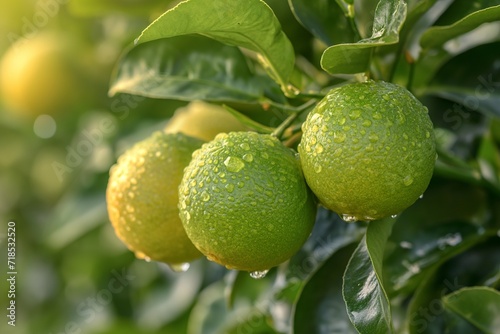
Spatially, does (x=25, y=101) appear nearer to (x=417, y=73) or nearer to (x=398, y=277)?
(x=417, y=73)

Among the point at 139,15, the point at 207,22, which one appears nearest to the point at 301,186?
the point at 207,22

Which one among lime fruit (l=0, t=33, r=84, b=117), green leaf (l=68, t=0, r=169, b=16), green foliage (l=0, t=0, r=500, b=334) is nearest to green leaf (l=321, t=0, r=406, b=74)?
green foliage (l=0, t=0, r=500, b=334)

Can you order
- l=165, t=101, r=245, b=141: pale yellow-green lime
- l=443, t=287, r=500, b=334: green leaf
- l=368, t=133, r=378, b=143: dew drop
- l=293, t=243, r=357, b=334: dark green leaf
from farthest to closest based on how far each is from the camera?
l=165, t=101, r=245, b=141: pale yellow-green lime, l=293, t=243, r=357, b=334: dark green leaf, l=443, t=287, r=500, b=334: green leaf, l=368, t=133, r=378, b=143: dew drop

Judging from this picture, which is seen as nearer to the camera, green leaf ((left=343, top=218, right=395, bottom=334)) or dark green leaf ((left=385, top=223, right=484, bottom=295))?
green leaf ((left=343, top=218, right=395, bottom=334))

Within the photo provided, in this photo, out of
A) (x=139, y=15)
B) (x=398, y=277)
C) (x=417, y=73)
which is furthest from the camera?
(x=139, y=15)

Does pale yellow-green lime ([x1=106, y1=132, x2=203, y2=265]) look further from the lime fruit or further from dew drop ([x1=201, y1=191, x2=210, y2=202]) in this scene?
the lime fruit

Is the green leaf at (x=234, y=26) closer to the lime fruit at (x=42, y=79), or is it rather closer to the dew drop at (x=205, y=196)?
the dew drop at (x=205, y=196)

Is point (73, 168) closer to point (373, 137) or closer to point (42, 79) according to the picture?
point (42, 79)
